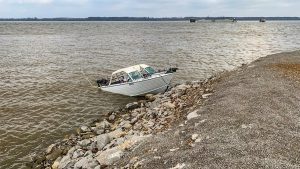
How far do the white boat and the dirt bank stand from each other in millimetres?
10873

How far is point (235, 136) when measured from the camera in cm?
1366

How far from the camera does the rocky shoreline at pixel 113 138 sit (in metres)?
15.3

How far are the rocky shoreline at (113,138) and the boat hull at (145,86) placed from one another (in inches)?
218

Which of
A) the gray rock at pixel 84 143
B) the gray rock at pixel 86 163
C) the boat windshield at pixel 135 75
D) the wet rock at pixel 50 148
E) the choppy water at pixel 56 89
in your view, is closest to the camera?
the gray rock at pixel 86 163

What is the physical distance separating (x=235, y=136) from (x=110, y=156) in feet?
17.5

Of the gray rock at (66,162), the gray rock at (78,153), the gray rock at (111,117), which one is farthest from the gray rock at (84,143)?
the gray rock at (111,117)

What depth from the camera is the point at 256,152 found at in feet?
40.1

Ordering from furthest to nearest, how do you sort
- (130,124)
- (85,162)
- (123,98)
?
(123,98) → (130,124) → (85,162)

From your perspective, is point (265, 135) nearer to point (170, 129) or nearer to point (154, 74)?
point (170, 129)

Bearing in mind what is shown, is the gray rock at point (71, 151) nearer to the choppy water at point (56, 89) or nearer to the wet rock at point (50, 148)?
the wet rock at point (50, 148)

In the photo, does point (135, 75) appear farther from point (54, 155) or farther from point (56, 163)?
point (56, 163)

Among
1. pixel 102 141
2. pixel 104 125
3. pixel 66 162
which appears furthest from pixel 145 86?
pixel 66 162

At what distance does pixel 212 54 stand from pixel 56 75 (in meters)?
29.1

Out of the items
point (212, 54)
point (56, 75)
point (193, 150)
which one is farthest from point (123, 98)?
point (212, 54)
